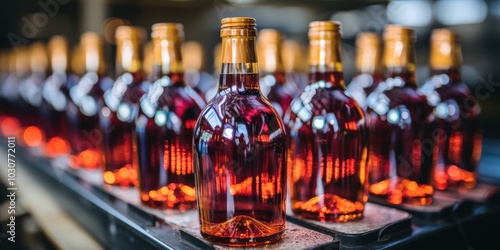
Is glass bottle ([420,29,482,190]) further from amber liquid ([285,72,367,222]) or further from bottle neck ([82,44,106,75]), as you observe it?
bottle neck ([82,44,106,75])

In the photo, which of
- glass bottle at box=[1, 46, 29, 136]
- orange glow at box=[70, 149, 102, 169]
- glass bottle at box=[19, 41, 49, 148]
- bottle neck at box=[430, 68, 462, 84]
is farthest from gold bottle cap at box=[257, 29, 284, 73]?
glass bottle at box=[1, 46, 29, 136]

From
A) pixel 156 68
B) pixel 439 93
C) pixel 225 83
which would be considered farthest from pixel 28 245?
pixel 439 93

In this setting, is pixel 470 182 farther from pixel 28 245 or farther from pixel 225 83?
pixel 28 245

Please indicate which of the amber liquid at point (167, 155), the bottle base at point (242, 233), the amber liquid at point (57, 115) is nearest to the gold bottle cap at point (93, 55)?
the amber liquid at point (57, 115)

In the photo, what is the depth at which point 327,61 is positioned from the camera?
73 centimetres

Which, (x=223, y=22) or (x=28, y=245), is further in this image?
(x=28, y=245)

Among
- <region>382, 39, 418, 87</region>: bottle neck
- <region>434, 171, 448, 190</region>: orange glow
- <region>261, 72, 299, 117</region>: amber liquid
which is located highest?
<region>382, 39, 418, 87</region>: bottle neck

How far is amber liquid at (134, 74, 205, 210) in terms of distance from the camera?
2.60 feet

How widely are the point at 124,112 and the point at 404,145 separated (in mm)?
485

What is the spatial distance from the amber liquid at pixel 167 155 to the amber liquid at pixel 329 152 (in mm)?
167

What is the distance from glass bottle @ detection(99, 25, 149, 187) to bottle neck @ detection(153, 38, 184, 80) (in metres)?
0.12

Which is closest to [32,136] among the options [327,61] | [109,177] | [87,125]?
[87,125]

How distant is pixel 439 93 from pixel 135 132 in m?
0.53

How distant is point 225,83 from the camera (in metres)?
0.64
